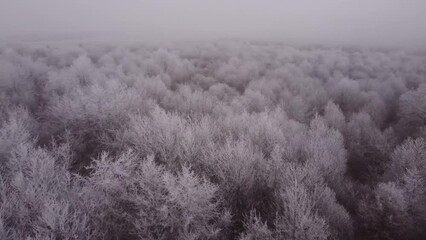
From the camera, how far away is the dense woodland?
6.74m

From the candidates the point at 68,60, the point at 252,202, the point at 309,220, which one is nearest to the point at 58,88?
the point at 68,60

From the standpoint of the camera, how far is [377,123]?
55.8ft

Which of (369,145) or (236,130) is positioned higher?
(236,130)

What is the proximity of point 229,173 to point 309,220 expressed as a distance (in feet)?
9.79

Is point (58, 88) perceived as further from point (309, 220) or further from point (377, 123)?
point (377, 123)

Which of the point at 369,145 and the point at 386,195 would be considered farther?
the point at 369,145

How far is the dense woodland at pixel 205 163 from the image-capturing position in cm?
674

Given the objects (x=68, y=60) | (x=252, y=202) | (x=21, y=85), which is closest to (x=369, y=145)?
(x=252, y=202)

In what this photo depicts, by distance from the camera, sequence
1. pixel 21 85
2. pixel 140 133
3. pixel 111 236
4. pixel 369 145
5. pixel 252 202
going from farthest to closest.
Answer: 1. pixel 21 85
2. pixel 369 145
3. pixel 140 133
4. pixel 252 202
5. pixel 111 236

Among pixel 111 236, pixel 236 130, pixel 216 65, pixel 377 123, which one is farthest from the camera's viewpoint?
pixel 216 65

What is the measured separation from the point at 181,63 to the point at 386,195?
22.1 metres

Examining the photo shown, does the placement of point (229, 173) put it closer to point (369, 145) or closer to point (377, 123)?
point (369, 145)

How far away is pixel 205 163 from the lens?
29.6 ft

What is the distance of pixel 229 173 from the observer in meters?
8.52
